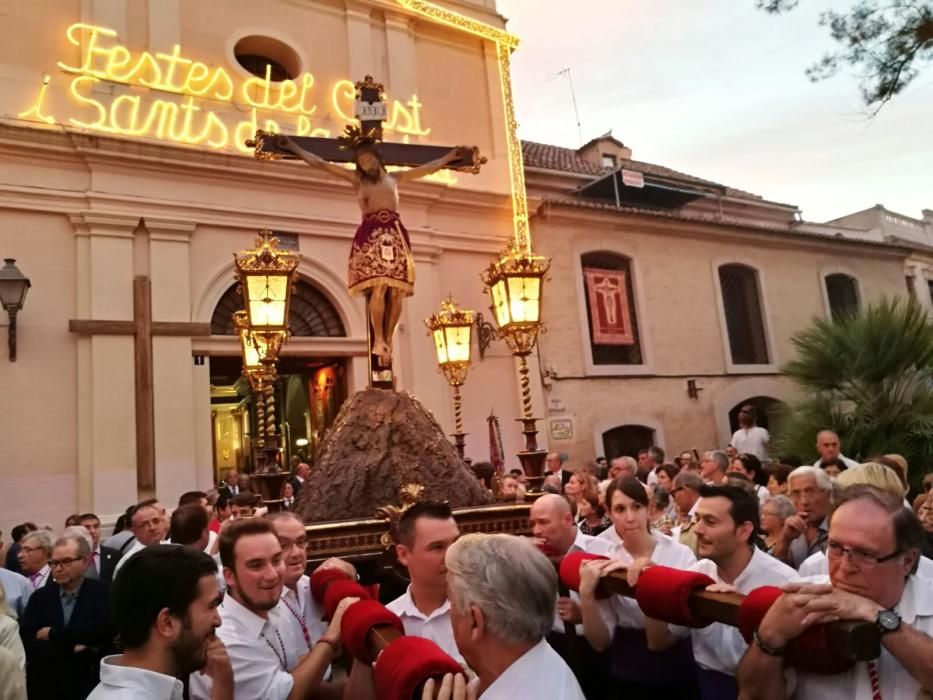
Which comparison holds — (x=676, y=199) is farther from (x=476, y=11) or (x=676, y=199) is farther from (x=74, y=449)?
(x=74, y=449)

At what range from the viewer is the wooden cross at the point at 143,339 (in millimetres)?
10430

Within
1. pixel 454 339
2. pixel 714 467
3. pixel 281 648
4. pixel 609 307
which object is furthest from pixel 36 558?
pixel 609 307

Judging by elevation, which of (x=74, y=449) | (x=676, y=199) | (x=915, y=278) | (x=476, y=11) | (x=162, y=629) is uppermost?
(x=476, y=11)

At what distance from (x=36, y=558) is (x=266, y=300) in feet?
9.04

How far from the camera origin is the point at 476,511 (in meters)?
5.30

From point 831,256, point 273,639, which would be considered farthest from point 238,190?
point 831,256

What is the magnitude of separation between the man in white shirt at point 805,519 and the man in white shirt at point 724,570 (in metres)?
1.48

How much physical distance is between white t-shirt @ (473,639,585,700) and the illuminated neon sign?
11.6 meters

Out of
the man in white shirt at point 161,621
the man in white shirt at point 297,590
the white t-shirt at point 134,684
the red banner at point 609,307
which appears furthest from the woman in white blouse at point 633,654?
the red banner at point 609,307

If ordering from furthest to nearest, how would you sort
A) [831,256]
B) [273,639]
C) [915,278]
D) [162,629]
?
1. [915,278]
2. [831,256]
3. [273,639]
4. [162,629]

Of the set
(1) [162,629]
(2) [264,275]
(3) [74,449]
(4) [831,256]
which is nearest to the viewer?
(1) [162,629]

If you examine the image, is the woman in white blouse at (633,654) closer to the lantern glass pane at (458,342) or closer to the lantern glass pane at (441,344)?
the lantern glass pane at (458,342)

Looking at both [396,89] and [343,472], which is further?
[396,89]

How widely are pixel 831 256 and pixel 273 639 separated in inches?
787
